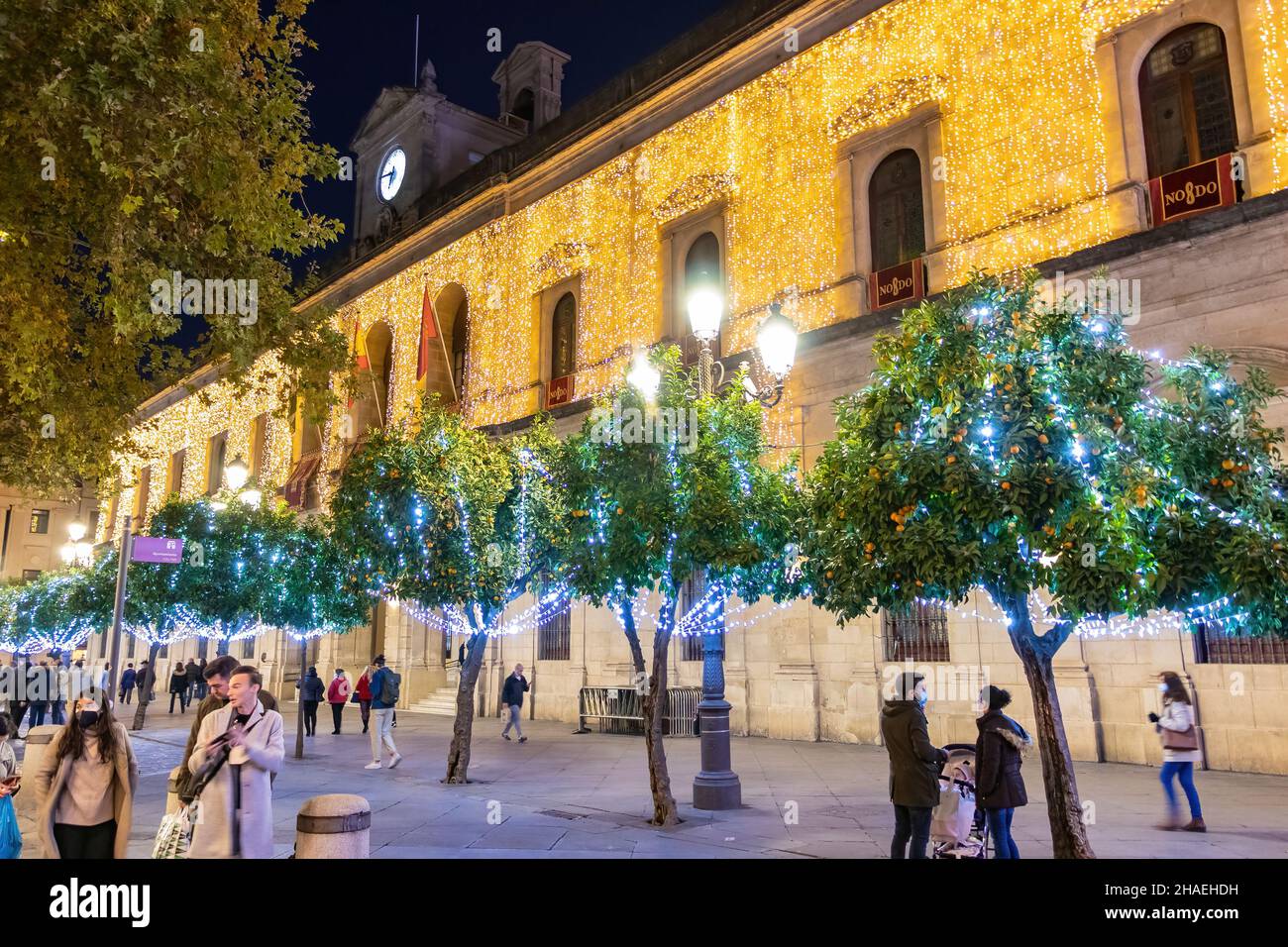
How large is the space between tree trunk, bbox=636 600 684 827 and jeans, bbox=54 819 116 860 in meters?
5.30

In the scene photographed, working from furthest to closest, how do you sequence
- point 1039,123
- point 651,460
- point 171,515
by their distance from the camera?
point 171,515, point 1039,123, point 651,460

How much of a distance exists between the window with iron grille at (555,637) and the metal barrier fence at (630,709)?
1.70 meters

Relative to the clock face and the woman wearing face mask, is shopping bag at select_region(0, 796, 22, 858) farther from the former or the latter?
the clock face

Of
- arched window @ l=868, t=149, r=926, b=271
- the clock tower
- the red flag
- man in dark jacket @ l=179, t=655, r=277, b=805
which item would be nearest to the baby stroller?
man in dark jacket @ l=179, t=655, r=277, b=805

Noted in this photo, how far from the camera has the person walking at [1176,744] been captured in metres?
8.95

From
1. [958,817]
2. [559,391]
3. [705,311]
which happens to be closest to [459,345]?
[559,391]

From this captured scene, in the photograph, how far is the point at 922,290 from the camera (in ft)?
54.2

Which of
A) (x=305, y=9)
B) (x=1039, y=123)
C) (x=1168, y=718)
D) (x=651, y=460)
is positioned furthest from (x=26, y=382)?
(x=1039, y=123)

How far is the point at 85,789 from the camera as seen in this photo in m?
5.61

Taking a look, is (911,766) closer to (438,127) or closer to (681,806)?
(681,806)

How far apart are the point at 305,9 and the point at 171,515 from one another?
1641 centimetres

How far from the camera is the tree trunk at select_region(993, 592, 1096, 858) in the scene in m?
7.12

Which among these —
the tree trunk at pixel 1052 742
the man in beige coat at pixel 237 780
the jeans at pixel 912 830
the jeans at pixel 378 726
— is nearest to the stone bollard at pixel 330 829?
the man in beige coat at pixel 237 780
